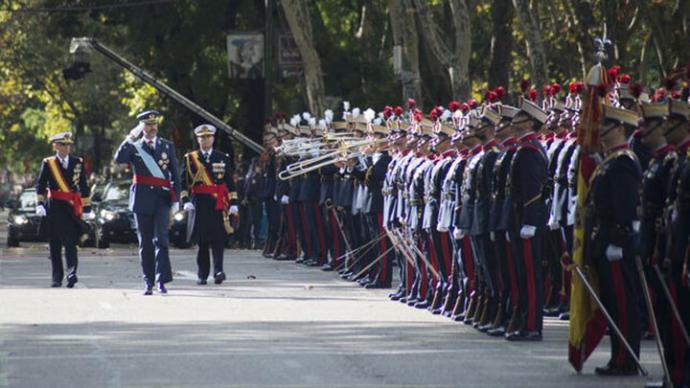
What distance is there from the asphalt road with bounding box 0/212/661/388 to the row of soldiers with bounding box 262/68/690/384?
48 cm

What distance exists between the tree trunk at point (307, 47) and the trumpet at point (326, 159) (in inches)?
350

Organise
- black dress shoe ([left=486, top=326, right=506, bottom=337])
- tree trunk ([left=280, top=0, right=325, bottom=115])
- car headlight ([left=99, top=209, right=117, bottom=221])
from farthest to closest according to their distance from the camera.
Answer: car headlight ([left=99, top=209, right=117, bottom=221])
tree trunk ([left=280, top=0, right=325, bottom=115])
black dress shoe ([left=486, top=326, right=506, bottom=337])

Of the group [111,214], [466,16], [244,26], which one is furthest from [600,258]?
[244,26]

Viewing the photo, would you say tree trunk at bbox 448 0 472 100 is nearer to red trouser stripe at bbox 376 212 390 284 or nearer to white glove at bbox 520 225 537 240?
red trouser stripe at bbox 376 212 390 284

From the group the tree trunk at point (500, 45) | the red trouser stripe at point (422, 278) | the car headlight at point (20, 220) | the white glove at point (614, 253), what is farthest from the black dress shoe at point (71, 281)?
the car headlight at point (20, 220)

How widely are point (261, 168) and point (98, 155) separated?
44.1m

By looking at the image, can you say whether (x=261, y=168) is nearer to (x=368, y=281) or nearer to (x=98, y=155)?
(x=368, y=281)

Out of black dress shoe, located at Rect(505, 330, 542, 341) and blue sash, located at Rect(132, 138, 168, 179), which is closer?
black dress shoe, located at Rect(505, 330, 542, 341)

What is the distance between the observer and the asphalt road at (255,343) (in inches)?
520

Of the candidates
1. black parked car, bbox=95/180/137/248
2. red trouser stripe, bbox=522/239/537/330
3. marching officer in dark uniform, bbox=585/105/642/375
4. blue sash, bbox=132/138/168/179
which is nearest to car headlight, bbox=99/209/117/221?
black parked car, bbox=95/180/137/248

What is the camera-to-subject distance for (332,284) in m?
23.9

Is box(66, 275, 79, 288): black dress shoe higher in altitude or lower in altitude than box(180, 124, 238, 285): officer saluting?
lower

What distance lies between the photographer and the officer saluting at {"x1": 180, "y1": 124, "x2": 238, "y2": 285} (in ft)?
77.4

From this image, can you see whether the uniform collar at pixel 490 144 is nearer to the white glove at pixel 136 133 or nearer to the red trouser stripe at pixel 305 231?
the white glove at pixel 136 133
